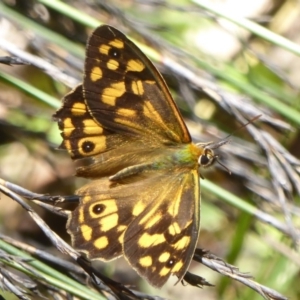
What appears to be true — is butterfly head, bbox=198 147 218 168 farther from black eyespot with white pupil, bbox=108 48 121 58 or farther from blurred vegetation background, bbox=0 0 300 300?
black eyespot with white pupil, bbox=108 48 121 58

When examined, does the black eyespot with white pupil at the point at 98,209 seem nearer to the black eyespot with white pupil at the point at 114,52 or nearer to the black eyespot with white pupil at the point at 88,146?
the black eyespot with white pupil at the point at 88,146

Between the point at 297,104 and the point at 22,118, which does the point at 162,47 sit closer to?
the point at 297,104

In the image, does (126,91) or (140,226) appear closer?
(140,226)

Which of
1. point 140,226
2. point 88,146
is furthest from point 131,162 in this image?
point 140,226

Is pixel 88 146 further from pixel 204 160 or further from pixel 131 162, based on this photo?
pixel 204 160

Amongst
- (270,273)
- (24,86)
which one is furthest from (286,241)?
(24,86)

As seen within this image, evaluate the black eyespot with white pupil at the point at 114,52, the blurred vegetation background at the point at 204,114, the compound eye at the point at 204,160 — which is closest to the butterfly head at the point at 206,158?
the compound eye at the point at 204,160

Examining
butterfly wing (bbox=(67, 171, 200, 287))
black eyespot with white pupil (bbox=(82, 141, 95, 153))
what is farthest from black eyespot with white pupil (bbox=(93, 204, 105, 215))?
black eyespot with white pupil (bbox=(82, 141, 95, 153))
